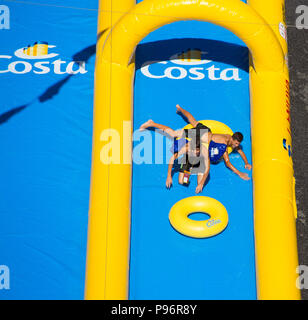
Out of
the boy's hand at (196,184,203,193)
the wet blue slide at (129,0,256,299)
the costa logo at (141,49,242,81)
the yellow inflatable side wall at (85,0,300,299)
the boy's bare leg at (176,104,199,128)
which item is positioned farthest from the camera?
the costa logo at (141,49,242,81)

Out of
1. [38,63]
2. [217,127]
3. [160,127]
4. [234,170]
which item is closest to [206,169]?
[234,170]

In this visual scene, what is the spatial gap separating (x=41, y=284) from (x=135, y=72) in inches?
98.0

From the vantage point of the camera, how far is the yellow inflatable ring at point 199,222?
17.2 ft

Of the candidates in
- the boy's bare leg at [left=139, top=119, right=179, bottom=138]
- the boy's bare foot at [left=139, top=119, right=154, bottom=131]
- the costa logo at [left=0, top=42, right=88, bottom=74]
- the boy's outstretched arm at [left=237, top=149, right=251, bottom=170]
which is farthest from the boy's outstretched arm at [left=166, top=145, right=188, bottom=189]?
the costa logo at [left=0, top=42, right=88, bottom=74]

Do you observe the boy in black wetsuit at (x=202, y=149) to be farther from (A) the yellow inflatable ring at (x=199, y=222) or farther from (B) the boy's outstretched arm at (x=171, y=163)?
(A) the yellow inflatable ring at (x=199, y=222)

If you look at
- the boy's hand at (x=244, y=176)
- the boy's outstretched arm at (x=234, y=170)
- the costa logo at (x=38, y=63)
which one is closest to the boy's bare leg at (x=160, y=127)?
the boy's outstretched arm at (x=234, y=170)

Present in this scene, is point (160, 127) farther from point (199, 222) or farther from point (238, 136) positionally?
point (199, 222)

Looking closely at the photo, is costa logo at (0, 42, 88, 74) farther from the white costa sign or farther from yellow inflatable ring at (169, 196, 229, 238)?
yellow inflatable ring at (169, 196, 229, 238)

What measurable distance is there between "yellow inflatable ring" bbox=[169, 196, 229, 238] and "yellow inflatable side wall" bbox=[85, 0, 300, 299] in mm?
348

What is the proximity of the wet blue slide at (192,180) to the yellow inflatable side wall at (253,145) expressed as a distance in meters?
0.25

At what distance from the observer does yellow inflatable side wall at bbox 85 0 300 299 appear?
16.1ft

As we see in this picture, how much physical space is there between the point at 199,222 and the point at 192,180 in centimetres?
49

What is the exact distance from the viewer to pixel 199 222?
17.4ft

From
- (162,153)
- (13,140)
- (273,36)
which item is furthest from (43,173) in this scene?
(273,36)
